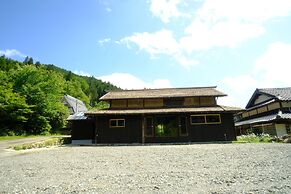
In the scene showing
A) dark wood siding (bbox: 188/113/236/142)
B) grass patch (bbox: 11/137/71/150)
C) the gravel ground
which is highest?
dark wood siding (bbox: 188/113/236/142)

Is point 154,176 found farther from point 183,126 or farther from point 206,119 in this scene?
point 206,119

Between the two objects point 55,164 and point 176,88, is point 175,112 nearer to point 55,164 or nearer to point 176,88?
point 176,88

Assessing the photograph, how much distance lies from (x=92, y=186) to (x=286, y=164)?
24.5 ft

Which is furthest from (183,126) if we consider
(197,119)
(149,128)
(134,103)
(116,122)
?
(116,122)

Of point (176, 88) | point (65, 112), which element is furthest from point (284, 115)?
point (65, 112)

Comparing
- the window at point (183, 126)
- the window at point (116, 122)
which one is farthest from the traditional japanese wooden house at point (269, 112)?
the window at point (116, 122)

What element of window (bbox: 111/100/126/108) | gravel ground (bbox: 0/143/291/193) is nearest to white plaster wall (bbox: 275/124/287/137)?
window (bbox: 111/100/126/108)

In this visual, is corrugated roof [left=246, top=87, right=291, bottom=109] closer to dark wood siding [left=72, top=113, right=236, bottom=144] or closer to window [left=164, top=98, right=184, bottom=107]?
dark wood siding [left=72, top=113, right=236, bottom=144]

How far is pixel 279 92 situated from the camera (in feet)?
109

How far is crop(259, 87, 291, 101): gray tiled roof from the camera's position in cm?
3131

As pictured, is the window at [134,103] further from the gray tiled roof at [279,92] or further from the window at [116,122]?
the gray tiled roof at [279,92]

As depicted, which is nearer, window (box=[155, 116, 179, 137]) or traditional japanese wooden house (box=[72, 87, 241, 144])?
traditional japanese wooden house (box=[72, 87, 241, 144])

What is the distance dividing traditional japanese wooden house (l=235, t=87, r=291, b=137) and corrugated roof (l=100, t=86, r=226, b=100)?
505 cm

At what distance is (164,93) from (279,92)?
17.3m
